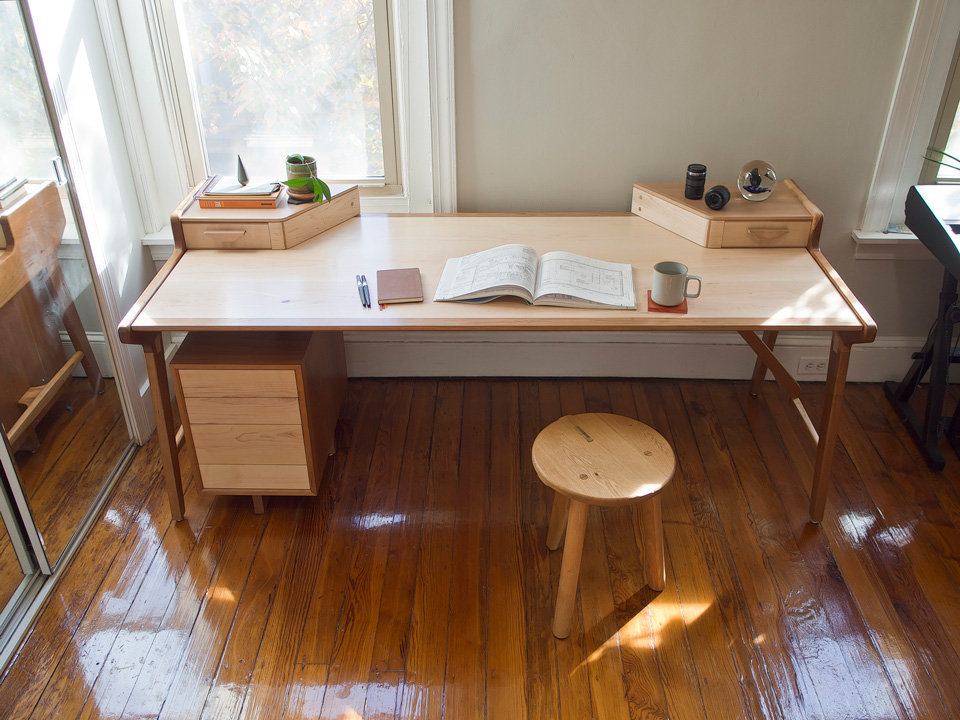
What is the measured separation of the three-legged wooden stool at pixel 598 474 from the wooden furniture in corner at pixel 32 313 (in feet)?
4.46

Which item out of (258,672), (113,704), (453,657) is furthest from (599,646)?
(113,704)

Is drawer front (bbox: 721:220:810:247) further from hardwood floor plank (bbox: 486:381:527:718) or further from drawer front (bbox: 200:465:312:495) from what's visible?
drawer front (bbox: 200:465:312:495)

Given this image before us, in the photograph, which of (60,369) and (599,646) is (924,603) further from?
(60,369)

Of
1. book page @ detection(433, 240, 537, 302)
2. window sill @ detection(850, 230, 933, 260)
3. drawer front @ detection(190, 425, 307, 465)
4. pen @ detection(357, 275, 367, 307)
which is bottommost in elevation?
drawer front @ detection(190, 425, 307, 465)

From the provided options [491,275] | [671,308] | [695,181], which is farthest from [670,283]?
[695,181]

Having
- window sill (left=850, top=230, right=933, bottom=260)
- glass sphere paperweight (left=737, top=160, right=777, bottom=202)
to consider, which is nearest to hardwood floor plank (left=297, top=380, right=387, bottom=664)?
glass sphere paperweight (left=737, top=160, right=777, bottom=202)

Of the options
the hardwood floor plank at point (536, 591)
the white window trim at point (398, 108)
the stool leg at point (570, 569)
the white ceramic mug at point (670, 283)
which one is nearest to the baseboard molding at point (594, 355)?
the hardwood floor plank at point (536, 591)

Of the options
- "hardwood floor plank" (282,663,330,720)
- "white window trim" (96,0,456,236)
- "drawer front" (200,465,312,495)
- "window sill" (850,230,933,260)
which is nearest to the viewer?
"hardwood floor plank" (282,663,330,720)

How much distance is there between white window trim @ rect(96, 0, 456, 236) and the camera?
2.35m

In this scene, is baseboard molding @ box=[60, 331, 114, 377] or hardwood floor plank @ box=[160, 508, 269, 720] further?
baseboard molding @ box=[60, 331, 114, 377]

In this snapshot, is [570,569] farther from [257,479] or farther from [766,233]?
[766,233]

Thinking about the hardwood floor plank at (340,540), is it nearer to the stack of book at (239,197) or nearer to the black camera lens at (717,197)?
the stack of book at (239,197)

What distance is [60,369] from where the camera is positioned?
2.15m

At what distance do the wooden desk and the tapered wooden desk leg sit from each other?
0.86 ft
